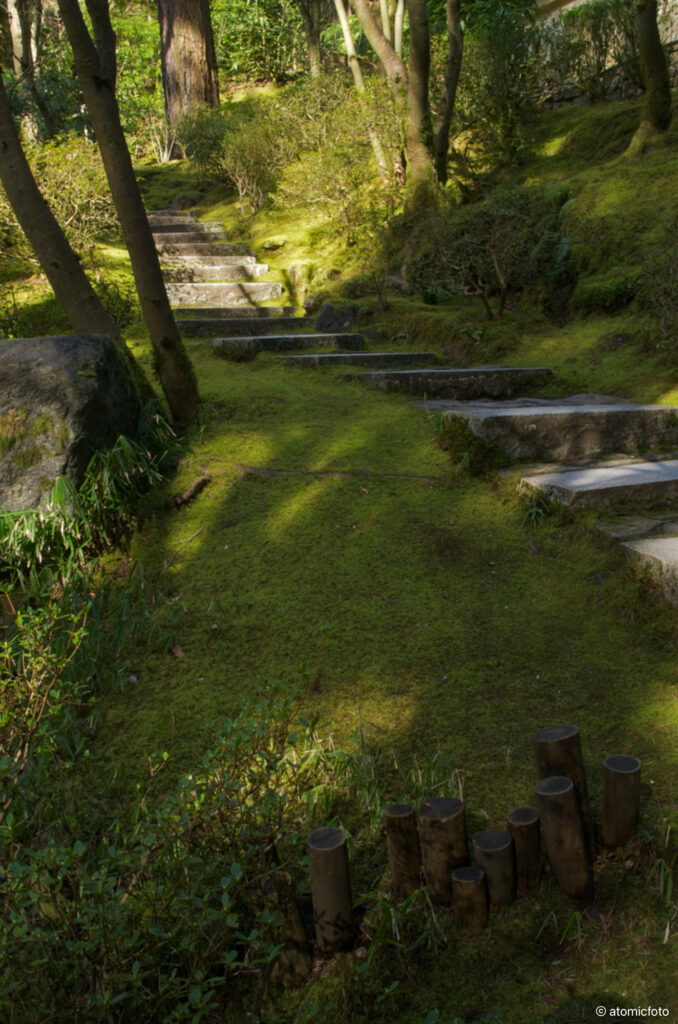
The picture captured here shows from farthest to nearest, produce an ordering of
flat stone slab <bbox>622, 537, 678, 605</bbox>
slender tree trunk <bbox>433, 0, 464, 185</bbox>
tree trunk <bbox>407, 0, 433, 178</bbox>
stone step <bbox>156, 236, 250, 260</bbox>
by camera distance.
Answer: stone step <bbox>156, 236, 250, 260</bbox>, slender tree trunk <bbox>433, 0, 464, 185</bbox>, tree trunk <bbox>407, 0, 433, 178</bbox>, flat stone slab <bbox>622, 537, 678, 605</bbox>

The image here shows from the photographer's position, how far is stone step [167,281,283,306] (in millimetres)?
8539

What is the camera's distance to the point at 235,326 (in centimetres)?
748

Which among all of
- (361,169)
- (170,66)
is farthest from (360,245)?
(170,66)

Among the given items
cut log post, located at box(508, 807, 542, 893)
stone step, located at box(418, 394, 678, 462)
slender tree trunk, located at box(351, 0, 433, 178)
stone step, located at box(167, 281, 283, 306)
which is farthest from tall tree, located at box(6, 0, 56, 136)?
cut log post, located at box(508, 807, 542, 893)

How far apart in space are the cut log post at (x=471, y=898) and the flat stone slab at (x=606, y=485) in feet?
7.08

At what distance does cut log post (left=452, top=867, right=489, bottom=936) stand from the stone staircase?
4.91 feet

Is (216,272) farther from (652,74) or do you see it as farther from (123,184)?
(652,74)

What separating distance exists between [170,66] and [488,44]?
899 cm

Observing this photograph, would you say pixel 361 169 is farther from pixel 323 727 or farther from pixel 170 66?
pixel 170 66

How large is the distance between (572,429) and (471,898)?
302cm

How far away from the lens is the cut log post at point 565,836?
1.98 meters

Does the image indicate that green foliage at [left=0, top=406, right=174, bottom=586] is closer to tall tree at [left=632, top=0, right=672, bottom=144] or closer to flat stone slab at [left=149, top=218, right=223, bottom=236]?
tall tree at [left=632, top=0, right=672, bottom=144]

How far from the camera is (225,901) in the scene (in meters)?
1.80

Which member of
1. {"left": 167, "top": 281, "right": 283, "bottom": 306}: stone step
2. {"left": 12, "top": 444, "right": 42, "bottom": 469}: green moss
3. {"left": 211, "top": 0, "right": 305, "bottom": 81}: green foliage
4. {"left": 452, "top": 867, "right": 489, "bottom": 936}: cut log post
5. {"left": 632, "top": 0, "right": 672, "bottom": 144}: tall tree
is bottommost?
{"left": 452, "top": 867, "right": 489, "bottom": 936}: cut log post
